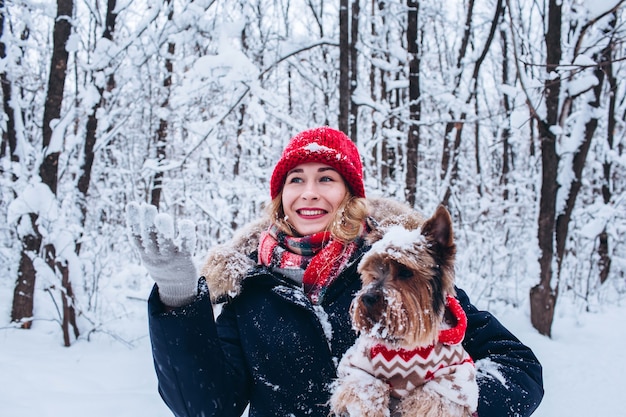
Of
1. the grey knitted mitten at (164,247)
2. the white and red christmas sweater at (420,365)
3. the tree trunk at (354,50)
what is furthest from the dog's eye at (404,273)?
the tree trunk at (354,50)

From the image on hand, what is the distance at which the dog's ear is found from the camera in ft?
5.42

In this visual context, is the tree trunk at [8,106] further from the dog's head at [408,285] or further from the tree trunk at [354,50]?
the dog's head at [408,285]

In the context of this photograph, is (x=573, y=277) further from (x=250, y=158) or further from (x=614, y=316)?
(x=250, y=158)

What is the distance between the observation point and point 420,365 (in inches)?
64.3

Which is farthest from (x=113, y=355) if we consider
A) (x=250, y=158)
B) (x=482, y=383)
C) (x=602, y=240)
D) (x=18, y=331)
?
(x=602, y=240)

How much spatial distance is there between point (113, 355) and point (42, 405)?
1936mm

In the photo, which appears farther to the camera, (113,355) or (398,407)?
(113,355)

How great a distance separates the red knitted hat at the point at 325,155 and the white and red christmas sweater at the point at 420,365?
87 cm

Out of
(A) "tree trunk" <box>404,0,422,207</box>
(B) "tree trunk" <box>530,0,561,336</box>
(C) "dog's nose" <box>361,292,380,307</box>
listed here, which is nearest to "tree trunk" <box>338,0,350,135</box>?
(A) "tree trunk" <box>404,0,422,207</box>

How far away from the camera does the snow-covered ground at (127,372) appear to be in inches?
164

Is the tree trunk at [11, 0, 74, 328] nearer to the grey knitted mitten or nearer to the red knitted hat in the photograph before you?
the red knitted hat

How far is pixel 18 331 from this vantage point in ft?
20.9

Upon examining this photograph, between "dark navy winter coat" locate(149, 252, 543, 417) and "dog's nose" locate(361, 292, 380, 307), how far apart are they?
0.27 metres

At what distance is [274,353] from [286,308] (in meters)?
0.19
